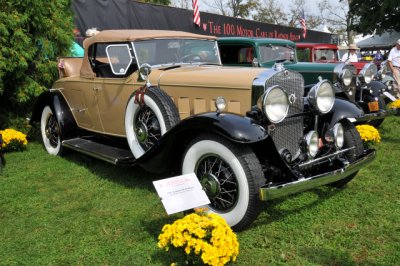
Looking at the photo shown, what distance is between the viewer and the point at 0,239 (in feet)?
10.1

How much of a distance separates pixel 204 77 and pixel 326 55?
7.33 m

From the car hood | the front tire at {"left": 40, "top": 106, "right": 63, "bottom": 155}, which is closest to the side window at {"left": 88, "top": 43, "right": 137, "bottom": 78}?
the car hood

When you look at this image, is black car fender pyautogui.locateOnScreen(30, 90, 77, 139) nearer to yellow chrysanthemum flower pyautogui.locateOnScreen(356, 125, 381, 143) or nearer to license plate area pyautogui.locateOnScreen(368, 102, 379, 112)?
yellow chrysanthemum flower pyautogui.locateOnScreen(356, 125, 381, 143)

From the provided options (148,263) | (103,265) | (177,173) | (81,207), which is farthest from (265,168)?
(81,207)

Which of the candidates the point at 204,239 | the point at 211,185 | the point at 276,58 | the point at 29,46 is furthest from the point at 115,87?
the point at 276,58

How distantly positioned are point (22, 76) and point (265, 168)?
448 centimetres

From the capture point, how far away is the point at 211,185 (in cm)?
306

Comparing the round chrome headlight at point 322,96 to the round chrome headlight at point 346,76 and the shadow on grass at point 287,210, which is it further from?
the round chrome headlight at point 346,76

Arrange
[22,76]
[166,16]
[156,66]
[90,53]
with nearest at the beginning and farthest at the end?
[156,66] → [90,53] → [22,76] → [166,16]

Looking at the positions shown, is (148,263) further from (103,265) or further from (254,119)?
(254,119)

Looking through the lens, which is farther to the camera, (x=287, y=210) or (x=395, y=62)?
(x=395, y=62)

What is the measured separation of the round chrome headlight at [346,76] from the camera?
6.47m

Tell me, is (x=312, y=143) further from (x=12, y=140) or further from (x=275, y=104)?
A: (x=12, y=140)

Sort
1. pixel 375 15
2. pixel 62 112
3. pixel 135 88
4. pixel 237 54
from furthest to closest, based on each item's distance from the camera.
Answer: pixel 375 15 → pixel 237 54 → pixel 62 112 → pixel 135 88
